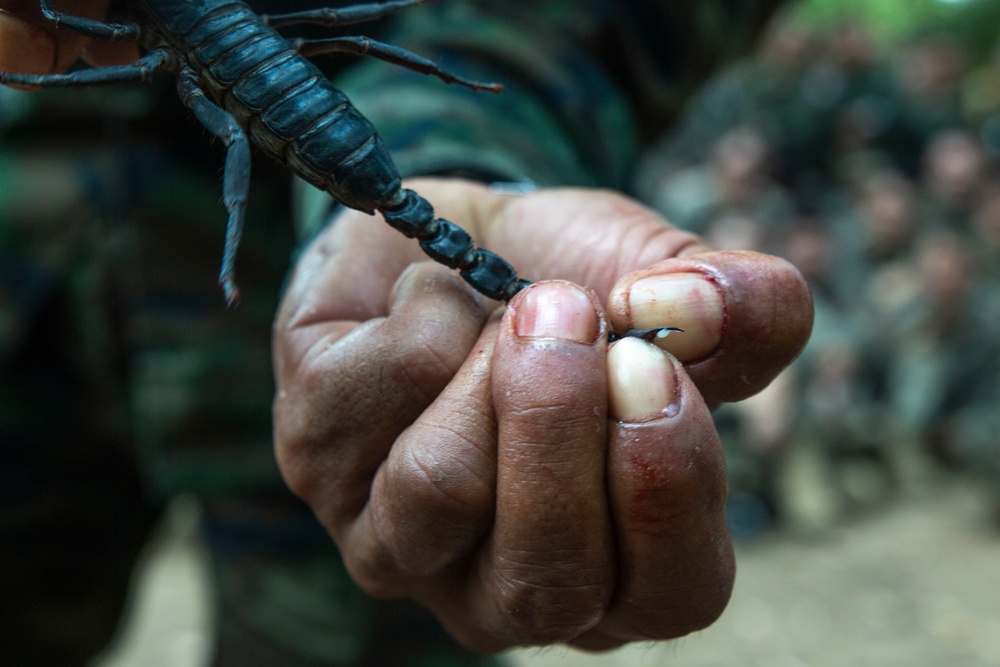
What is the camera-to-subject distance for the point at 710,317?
3.61ft

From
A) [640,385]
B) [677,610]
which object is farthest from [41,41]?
[677,610]

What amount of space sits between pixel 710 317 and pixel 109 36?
796mm

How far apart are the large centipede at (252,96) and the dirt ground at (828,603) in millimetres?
2172

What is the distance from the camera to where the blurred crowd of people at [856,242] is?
16.3ft

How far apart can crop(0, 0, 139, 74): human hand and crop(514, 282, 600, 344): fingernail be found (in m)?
0.61

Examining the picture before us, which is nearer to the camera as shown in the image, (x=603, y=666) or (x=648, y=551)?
(x=648, y=551)

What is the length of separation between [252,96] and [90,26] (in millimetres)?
196

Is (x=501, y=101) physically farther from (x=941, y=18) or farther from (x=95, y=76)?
(x=941, y=18)

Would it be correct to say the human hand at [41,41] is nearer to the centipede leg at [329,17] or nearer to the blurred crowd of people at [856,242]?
the centipede leg at [329,17]

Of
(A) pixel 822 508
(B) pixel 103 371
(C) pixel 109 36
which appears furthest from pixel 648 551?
(A) pixel 822 508

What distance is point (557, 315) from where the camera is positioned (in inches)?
40.2

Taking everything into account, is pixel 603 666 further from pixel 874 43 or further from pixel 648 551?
pixel 874 43

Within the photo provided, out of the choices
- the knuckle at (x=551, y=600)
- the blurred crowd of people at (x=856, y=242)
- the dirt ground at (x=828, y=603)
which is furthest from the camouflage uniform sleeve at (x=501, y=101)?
the blurred crowd of people at (x=856, y=242)

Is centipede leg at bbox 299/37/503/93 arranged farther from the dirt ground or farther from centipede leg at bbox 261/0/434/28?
the dirt ground
